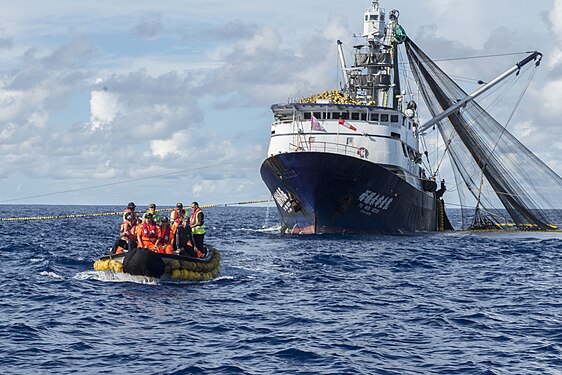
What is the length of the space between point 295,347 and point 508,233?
42.9 m

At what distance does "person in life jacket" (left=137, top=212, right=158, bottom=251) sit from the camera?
2303 cm

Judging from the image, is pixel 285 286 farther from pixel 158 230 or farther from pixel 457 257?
pixel 457 257

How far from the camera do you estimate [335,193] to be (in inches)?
1624

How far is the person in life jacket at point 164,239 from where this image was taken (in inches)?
914

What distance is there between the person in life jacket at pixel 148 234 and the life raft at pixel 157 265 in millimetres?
660

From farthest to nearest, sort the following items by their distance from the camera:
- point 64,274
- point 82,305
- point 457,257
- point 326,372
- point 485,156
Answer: point 485,156, point 457,257, point 64,274, point 82,305, point 326,372

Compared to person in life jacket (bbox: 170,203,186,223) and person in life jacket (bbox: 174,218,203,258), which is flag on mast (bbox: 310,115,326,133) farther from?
person in life jacket (bbox: 174,218,203,258)

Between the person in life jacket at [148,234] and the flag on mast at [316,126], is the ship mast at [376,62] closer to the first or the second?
the flag on mast at [316,126]

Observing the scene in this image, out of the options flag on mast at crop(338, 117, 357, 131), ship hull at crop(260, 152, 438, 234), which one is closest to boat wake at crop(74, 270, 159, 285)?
ship hull at crop(260, 152, 438, 234)

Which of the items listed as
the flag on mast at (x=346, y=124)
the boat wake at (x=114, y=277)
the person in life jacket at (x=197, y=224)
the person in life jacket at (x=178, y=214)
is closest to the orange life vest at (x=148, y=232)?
the person in life jacket at (x=178, y=214)

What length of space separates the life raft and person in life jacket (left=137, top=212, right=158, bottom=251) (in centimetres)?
66

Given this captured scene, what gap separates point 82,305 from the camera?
62.1 feet

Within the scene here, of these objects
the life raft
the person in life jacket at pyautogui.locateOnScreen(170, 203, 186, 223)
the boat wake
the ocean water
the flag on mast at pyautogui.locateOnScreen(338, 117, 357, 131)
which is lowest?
the ocean water

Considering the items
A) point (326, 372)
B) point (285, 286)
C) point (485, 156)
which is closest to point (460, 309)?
point (285, 286)
